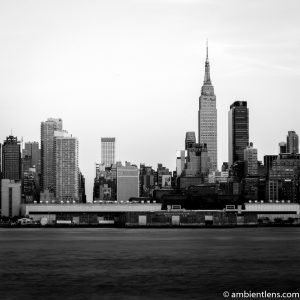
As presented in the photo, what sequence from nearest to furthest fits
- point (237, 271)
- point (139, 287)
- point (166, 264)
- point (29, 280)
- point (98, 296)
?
point (98, 296) → point (139, 287) → point (29, 280) → point (237, 271) → point (166, 264)

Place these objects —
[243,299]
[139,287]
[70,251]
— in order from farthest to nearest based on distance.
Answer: [70,251], [139,287], [243,299]

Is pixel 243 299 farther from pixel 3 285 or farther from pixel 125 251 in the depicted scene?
pixel 125 251

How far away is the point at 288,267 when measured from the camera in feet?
275

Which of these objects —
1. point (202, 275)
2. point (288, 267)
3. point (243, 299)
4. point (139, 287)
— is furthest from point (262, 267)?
point (243, 299)

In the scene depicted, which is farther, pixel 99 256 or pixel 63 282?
pixel 99 256

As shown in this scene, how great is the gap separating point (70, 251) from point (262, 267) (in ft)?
117

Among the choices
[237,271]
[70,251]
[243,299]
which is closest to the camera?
[243,299]

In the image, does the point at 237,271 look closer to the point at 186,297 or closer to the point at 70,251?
the point at 186,297

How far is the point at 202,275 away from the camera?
75.9 metres

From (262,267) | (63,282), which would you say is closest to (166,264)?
(262,267)

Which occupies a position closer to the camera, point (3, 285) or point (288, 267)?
point (3, 285)

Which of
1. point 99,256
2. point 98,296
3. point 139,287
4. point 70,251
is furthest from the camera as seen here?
point 70,251

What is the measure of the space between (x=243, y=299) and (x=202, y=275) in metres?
17.9

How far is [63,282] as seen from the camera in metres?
70.6
